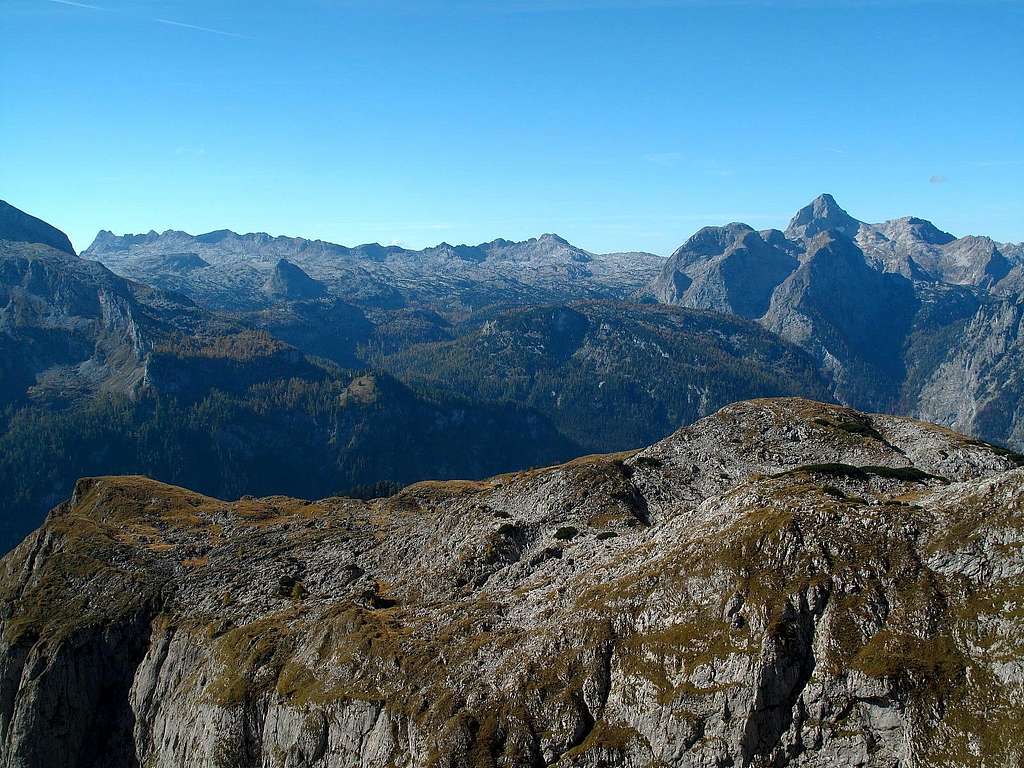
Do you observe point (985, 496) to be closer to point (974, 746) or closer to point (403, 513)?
point (974, 746)

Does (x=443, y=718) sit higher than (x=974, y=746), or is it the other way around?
(x=974, y=746)

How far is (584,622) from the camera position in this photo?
73.3 m

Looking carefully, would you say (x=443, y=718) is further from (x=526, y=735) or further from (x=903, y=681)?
(x=903, y=681)

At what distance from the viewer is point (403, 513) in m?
138

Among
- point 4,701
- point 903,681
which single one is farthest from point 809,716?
point 4,701

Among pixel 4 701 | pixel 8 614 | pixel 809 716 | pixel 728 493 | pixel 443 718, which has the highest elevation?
pixel 728 493

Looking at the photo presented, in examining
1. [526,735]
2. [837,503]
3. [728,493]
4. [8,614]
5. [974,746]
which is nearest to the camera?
[974,746]

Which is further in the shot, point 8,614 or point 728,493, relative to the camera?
point 8,614

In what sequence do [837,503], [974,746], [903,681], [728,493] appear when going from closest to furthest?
[974,746] < [903,681] < [837,503] < [728,493]

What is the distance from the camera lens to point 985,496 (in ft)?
218

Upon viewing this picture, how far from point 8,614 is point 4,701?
1440 cm

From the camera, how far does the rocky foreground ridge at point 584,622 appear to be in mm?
59531

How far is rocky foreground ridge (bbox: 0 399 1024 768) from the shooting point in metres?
59.5

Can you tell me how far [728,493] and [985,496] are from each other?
24.3 m
